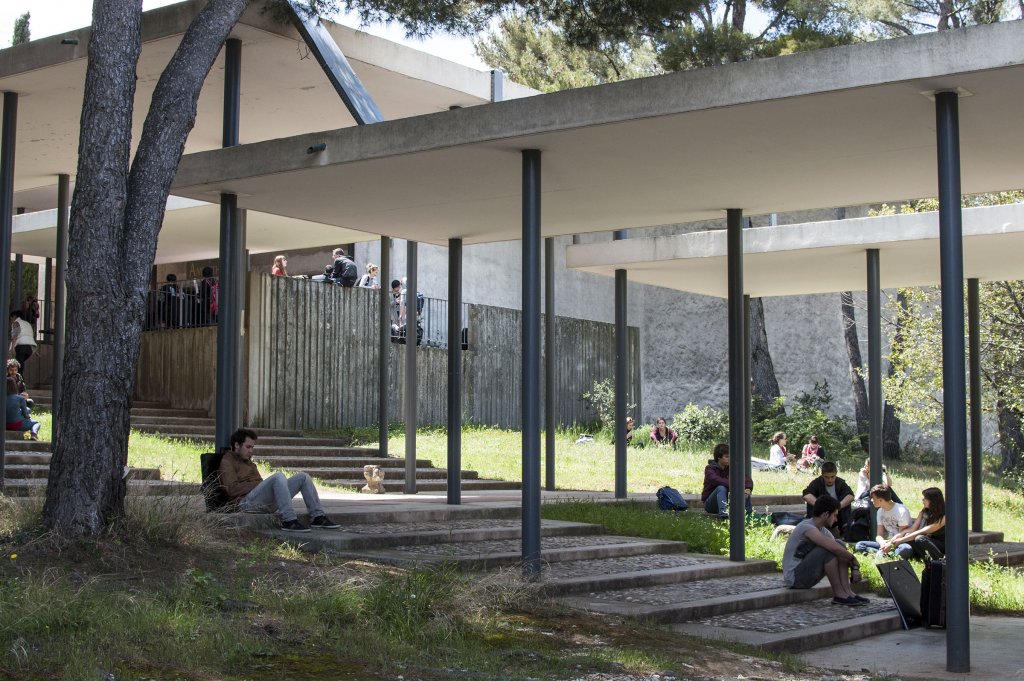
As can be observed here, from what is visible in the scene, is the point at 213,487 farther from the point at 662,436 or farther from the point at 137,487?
the point at 662,436

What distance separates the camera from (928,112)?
778 cm

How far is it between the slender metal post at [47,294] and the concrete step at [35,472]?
11.3m

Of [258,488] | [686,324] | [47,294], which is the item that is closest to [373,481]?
[258,488]

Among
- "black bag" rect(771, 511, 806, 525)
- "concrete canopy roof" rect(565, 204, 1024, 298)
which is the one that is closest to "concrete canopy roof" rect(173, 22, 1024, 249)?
"concrete canopy roof" rect(565, 204, 1024, 298)

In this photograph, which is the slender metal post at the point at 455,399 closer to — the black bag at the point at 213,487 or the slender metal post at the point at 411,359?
the slender metal post at the point at 411,359

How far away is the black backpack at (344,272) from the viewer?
67.8ft

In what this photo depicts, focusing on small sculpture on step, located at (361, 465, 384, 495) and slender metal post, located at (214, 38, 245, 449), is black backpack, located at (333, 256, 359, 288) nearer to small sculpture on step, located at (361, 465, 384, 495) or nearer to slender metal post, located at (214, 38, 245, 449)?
small sculpture on step, located at (361, 465, 384, 495)

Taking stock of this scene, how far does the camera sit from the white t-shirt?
39.7 ft

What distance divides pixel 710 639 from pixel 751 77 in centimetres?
350

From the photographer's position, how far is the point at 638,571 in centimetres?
963

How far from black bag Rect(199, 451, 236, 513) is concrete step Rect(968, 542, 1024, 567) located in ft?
25.5

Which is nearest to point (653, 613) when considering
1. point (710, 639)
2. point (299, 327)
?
point (710, 639)

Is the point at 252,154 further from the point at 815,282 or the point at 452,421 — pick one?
the point at 815,282

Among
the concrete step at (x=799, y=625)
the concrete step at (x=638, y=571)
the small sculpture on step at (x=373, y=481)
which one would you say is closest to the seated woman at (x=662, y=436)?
the small sculpture on step at (x=373, y=481)
